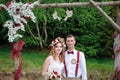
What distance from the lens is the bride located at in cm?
629

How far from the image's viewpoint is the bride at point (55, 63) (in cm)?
629

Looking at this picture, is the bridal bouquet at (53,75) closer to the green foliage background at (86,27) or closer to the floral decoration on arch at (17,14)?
the floral decoration on arch at (17,14)

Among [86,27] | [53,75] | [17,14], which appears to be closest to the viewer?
[17,14]

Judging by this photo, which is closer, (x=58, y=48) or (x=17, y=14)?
(x=17, y=14)

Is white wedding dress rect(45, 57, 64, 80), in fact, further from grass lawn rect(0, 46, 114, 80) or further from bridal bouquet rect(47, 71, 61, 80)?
grass lawn rect(0, 46, 114, 80)

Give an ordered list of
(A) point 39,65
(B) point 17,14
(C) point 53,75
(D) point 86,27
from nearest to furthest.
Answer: (B) point 17,14
(C) point 53,75
(A) point 39,65
(D) point 86,27

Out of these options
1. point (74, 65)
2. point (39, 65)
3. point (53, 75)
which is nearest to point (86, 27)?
point (39, 65)

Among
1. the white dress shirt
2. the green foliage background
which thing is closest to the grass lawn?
the green foliage background

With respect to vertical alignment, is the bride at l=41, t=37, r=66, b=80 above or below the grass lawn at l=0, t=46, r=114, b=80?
above

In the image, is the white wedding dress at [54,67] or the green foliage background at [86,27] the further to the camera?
the green foliage background at [86,27]

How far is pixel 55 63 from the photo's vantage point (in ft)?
20.9

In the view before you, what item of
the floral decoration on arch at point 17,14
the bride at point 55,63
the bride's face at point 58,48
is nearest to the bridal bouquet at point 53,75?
the bride at point 55,63

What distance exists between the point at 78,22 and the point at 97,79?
297 cm

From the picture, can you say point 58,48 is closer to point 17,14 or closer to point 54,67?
point 54,67
